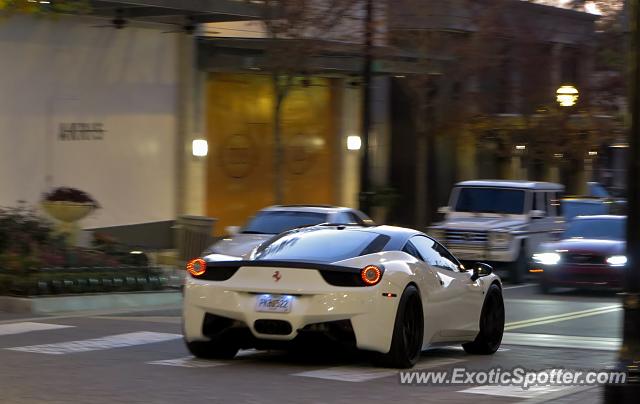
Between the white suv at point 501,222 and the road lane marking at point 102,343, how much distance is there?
13216 millimetres

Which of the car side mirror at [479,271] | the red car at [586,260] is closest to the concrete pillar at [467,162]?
the red car at [586,260]

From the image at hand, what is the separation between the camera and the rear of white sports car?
36.9 ft

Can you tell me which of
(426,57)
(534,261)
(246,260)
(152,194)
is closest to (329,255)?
(246,260)

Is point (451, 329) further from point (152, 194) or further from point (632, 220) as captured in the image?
point (152, 194)

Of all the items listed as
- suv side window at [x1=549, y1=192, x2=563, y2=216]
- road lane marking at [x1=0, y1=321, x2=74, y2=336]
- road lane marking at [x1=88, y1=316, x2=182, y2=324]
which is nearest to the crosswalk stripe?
road lane marking at [x1=0, y1=321, x2=74, y2=336]

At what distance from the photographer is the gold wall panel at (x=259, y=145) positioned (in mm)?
32781

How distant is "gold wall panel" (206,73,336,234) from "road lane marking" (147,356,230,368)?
20.3 metres

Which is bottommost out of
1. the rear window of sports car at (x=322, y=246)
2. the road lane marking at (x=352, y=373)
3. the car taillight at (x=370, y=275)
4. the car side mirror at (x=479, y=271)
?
the road lane marking at (x=352, y=373)

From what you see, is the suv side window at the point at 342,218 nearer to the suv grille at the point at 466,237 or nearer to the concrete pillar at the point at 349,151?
the suv grille at the point at 466,237

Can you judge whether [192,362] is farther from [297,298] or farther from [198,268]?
[297,298]

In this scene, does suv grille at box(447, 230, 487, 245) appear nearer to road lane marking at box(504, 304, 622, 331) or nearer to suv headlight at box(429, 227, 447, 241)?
suv headlight at box(429, 227, 447, 241)

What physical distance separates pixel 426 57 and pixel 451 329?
21.2m

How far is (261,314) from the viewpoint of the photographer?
37.2 ft

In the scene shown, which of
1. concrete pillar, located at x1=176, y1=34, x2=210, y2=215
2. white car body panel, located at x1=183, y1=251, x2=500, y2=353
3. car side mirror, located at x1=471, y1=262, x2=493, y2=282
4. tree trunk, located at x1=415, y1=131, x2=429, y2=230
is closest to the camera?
white car body panel, located at x1=183, y1=251, x2=500, y2=353
